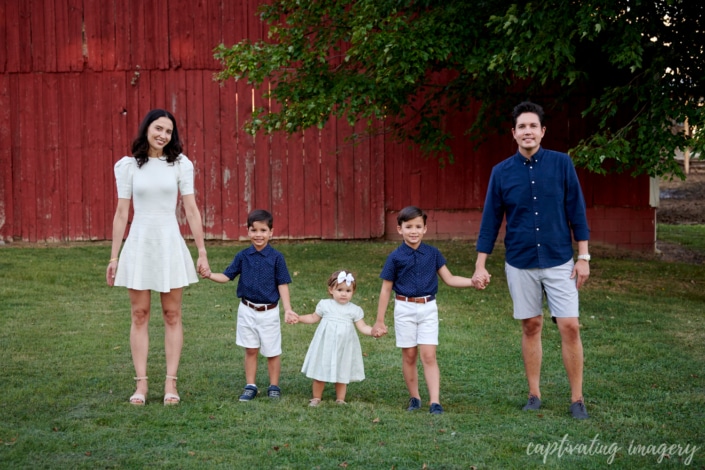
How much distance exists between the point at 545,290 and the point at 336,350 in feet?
4.30

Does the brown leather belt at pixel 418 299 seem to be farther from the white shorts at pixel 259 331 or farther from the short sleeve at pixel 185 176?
the short sleeve at pixel 185 176

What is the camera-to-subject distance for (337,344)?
547 centimetres

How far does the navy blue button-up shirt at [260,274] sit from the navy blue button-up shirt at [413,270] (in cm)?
74

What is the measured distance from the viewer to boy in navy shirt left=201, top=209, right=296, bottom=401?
224 inches

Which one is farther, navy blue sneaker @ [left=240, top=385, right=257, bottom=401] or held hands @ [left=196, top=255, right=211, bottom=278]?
navy blue sneaker @ [left=240, top=385, right=257, bottom=401]

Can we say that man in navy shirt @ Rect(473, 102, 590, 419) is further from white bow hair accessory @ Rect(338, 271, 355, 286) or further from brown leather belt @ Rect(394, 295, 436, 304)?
white bow hair accessory @ Rect(338, 271, 355, 286)

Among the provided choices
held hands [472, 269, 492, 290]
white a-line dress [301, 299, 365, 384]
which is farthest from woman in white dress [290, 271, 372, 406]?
held hands [472, 269, 492, 290]

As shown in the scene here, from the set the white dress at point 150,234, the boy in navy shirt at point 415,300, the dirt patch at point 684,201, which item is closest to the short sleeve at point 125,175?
the white dress at point 150,234

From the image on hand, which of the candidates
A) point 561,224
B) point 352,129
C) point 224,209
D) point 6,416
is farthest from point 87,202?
point 561,224

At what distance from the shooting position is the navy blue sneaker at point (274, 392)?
5.70 metres

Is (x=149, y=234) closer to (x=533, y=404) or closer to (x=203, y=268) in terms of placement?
(x=203, y=268)

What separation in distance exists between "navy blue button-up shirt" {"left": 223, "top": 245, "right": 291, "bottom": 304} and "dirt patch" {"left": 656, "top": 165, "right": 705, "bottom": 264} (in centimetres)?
975

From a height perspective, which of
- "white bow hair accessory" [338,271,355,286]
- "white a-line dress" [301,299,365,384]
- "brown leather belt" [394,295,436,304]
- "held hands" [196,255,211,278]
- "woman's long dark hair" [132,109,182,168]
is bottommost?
"white a-line dress" [301,299,365,384]

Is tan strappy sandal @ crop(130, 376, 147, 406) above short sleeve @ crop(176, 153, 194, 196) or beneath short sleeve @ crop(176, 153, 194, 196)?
beneath
